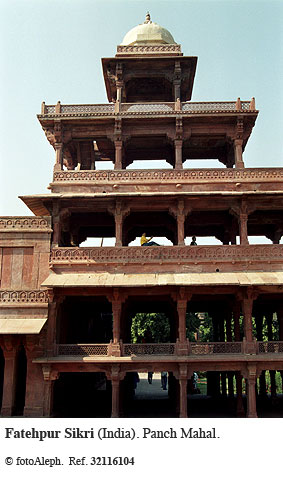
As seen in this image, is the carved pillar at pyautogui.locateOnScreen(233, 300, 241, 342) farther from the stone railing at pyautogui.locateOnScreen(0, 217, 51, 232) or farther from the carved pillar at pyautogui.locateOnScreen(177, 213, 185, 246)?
the stone railing at pyautogui.locateOnScreen(0, 217, 51, 232)

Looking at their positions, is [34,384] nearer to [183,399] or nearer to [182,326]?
[183,399]

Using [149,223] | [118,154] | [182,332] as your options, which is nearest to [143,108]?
[118,154]

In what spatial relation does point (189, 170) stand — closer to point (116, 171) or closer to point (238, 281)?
point (116, 171)

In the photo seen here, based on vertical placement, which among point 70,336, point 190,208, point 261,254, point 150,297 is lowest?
point 70,336

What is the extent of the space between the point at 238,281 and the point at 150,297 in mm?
4604

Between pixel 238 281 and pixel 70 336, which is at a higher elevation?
pixel 238 281

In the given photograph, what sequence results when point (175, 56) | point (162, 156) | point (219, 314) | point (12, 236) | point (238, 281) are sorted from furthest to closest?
point (219, 314) → point (162, 156) → point (175, 56) → point (12, 236) → point (238, 281)

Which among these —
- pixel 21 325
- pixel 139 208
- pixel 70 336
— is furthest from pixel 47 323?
pixel 139 208

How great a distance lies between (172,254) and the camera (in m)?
18.4

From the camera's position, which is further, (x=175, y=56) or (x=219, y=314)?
(x=219, y=314)

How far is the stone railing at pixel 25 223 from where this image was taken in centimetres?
1917

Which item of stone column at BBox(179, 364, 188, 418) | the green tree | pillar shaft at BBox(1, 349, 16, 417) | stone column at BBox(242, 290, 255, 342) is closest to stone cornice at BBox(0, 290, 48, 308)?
pillar shaft at BBox(1, 349, 16, 417)

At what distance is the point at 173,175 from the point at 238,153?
3.29 meters

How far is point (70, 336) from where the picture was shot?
69.5 feet
